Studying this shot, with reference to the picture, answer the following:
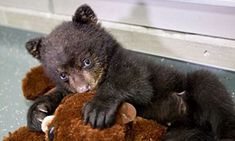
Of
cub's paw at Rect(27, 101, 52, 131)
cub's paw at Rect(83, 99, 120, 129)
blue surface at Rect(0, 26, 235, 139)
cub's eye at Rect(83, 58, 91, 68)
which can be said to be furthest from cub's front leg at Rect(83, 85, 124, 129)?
blue surface at Rect(0, 26, 235, 139)

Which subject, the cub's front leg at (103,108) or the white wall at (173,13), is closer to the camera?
the cub's front leg at (103,108)

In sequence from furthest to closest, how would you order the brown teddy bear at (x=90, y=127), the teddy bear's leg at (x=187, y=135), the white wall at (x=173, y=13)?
the white wall at (x=173, y=13) → the teddy bear's leg at (x=187, y=135) → the brown teddy bear at (x=90, y=127)

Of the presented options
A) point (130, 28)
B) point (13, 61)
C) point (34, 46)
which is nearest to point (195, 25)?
point (130, 28)

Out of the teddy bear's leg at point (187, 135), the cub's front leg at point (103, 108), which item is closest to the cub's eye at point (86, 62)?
the cub's front leg at point (103, 108)

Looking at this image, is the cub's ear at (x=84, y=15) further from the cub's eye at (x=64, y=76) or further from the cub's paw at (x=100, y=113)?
the cub's paw at (x=100, y=113)

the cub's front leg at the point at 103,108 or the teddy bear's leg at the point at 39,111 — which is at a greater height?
the cub's front leg at the point at 103,108

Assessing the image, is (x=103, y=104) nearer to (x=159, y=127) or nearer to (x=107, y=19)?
(x=159, y=127)

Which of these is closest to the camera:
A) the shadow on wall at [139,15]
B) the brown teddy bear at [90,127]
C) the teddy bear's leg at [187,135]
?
the brown teddy bear at [90,127]

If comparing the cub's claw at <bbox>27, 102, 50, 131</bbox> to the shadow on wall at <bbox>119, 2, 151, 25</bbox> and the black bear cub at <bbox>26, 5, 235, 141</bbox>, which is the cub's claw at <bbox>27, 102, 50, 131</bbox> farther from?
the shadow on wall at <bbox>119, 2, 151, 25</bbox>
